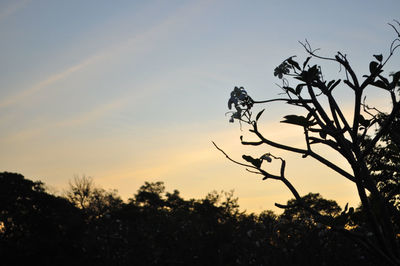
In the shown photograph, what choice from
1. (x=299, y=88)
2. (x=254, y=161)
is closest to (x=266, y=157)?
(x=254, y=161)

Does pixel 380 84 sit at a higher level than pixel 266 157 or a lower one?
higher

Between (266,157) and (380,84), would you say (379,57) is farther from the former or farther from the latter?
(266,157)

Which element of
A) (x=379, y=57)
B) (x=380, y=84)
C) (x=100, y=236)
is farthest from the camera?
(x=100, y=236)

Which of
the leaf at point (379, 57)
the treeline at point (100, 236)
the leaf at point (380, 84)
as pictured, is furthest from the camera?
the treeline at point (100, 236)

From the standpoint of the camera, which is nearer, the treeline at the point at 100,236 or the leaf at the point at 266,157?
the leaf at the point at 266,157

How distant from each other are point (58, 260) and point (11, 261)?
10.9ft

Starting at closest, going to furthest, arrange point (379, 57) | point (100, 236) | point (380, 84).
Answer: point (379, 57) < point (380, 84) < point (100, 236)

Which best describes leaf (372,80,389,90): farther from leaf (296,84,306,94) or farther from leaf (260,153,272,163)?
leaf (260,153,272,163)

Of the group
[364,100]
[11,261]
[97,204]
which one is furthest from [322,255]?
[97,204]

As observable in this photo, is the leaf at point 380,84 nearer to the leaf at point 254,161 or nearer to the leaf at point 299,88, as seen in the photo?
the leaf at point 299,88

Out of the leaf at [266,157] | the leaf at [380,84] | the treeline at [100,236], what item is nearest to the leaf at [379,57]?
the leaf at [380,84]

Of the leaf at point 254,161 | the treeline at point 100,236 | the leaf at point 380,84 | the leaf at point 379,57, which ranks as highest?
the treeline at point 100,236

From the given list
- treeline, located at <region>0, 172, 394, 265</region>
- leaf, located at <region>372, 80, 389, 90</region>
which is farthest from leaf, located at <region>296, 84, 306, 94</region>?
treeline, located at <region>0, 172, 394, 265</region>

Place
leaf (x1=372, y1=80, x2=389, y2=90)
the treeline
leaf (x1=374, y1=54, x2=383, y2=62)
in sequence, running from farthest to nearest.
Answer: the treeline
leaf (x1=372, y1=80, x2=389, y2=90)
leaf (x1=374, y1=54, x2=383, y2=62)
